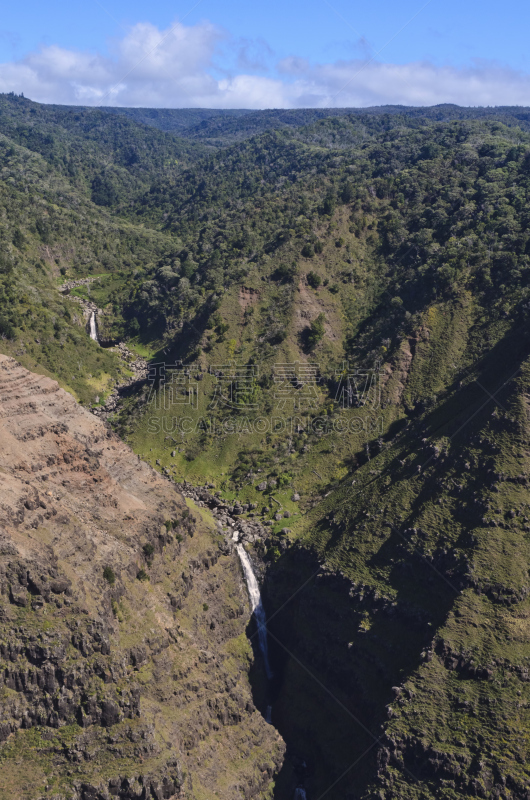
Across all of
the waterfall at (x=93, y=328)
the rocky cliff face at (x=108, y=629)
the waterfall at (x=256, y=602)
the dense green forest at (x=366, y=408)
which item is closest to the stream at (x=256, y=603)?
the waterfall at (x=256, y=602)

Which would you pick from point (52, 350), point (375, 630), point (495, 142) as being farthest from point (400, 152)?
point (375, 630)

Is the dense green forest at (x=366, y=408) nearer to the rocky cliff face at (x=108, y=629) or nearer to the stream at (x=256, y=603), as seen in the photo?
the stream at (x=256, y=603)

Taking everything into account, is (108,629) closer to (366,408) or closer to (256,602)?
(256,602)

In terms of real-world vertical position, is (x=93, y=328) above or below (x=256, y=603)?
above

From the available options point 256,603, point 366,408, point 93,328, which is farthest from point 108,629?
point 93,328

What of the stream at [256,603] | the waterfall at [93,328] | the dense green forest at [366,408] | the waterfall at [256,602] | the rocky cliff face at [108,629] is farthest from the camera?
the waterfall at [93,328]

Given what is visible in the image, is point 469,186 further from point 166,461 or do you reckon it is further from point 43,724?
point 43,724

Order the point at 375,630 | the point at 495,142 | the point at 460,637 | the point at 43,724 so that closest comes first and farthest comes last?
the point at 43,724 < the point at 460,637 < the point at 375,630 < the point at 495,142
